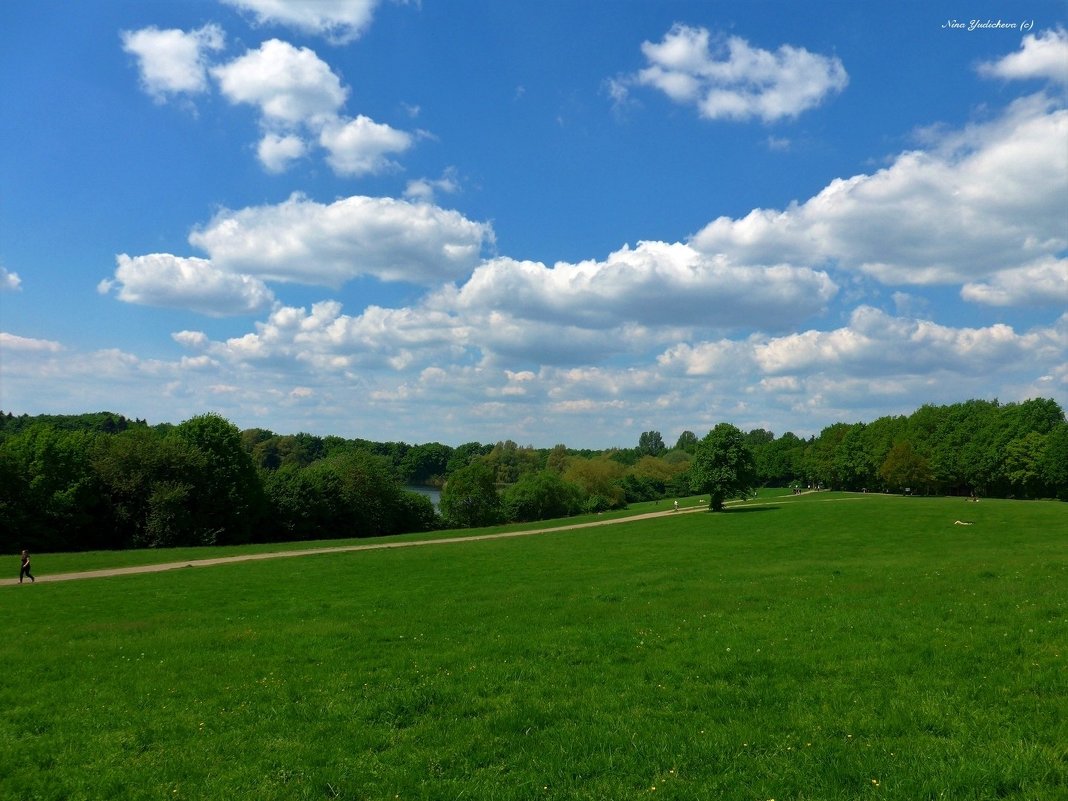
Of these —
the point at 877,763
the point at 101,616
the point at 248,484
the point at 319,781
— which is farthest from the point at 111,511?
the point at 877,763

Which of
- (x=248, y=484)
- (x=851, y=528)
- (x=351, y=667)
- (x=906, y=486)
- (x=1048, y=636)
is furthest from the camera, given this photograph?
(x=906, y=486)

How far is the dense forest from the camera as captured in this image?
186ft

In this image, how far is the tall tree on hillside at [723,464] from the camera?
64.7 metres

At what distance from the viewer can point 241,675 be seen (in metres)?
11.1

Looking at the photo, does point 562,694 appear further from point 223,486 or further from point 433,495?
point 433,495

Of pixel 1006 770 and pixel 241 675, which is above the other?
pixel 1006 770

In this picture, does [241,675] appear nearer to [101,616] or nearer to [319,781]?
[319,781]

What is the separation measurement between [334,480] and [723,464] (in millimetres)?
43754

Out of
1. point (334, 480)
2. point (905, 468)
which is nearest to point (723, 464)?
point (334, 480)

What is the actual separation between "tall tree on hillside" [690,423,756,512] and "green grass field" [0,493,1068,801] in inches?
1747

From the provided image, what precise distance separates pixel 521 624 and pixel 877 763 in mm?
8982

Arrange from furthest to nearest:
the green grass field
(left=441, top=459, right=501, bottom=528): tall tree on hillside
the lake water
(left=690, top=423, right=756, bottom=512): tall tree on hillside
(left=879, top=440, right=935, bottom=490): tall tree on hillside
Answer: the lake water < (left=879, top=440, right=935, bottom=490): tall tree on hillside < (left=441, top=459, right=501, bottom=528): tall tree on hillside < (left=690, top=423, right=756, bottom=512): tall tree on hillside < the green grass field

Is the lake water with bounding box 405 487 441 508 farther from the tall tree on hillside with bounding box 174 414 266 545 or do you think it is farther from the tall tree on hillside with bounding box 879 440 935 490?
the tall tree on hillside with bounding box 879 440 935 490

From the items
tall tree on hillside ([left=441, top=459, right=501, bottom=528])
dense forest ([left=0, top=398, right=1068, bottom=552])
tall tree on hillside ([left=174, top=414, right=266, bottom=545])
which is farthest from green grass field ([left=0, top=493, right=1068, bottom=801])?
tall tree on hillside ([left=441, top=459, right=501, bottom=528])
